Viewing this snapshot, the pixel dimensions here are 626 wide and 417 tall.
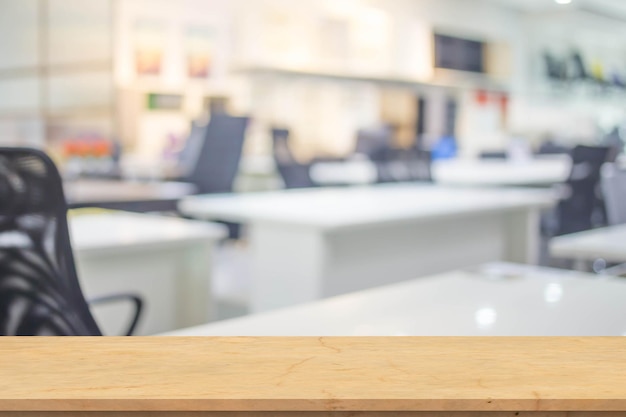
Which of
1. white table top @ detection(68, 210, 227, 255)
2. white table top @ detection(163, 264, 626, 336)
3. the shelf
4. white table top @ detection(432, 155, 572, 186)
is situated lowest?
white table top @ detection(432, 155, 572, 186)

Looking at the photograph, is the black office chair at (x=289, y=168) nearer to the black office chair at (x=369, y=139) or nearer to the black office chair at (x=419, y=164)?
the black office chair at (x=419, y=164)

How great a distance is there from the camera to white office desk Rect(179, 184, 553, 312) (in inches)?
102

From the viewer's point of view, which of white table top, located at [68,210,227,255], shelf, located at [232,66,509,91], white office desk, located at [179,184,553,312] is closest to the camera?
white table top, located at [68,210,227,255]

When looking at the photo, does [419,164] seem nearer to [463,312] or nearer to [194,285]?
[194,285]

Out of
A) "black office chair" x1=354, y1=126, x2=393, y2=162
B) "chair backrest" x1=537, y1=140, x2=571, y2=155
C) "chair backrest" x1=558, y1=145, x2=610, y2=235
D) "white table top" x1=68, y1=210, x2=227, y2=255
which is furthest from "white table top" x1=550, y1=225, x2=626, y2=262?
"chair backrest" x1=537, y1=140, x2=571, y2=155

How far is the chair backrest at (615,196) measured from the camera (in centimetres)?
313

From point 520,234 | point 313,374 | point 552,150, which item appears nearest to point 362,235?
point 520,234

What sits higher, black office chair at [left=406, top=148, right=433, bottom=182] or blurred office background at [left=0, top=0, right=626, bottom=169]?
blurred office background at [left=0, top=0, right=626, bottom=169]

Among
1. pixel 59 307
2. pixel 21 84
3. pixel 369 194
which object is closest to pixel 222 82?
pixel 21 84

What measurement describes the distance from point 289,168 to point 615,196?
2.45 meters

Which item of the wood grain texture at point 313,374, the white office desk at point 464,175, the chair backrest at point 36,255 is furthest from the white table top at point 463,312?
the white office desk at point 464,175

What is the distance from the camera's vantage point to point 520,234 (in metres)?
3.71

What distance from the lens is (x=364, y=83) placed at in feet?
31.7

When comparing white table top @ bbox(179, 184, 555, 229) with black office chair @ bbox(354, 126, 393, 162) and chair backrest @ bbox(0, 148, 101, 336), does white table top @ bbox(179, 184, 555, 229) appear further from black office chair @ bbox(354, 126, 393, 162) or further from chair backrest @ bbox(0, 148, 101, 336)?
black office chair @ bbox(354, 126, 393, 162)
